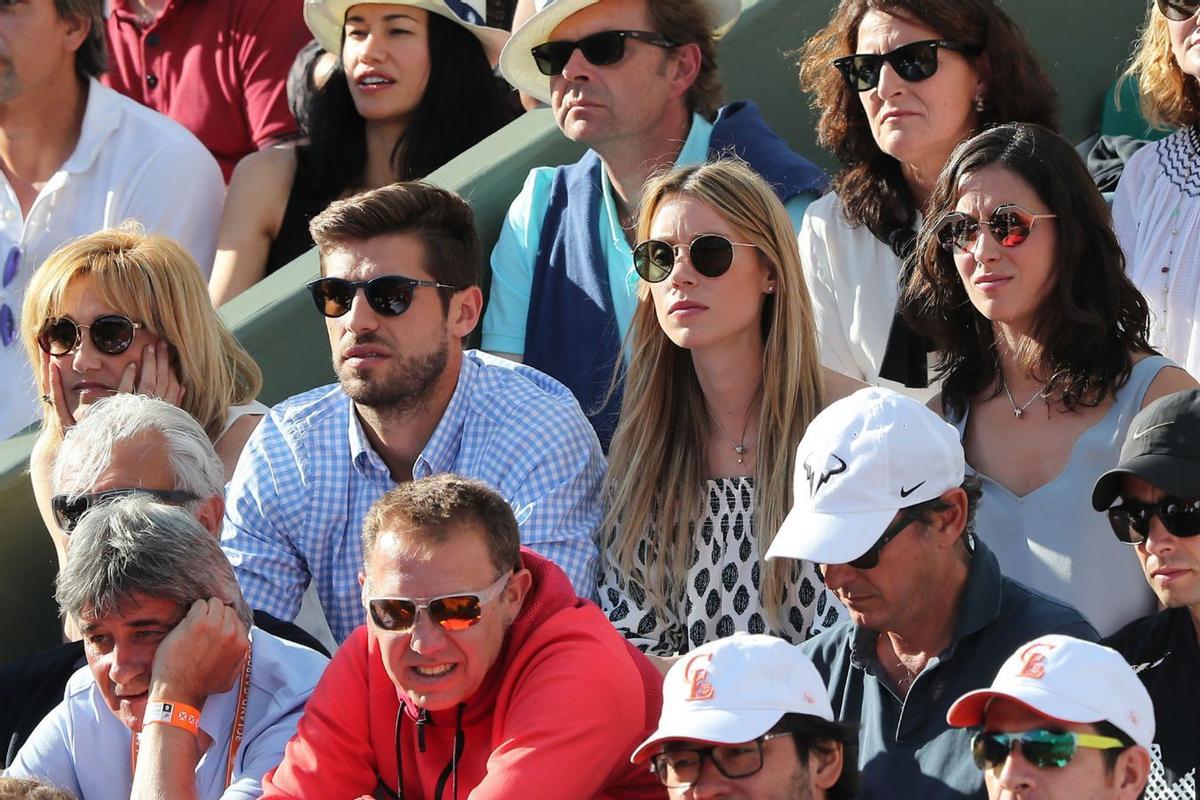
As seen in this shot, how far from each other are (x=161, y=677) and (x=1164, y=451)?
1.86 meters

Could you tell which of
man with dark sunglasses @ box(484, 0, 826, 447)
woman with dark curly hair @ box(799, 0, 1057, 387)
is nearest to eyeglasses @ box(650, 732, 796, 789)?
woman with dark curly hair @ box(799, 0, 1057, 387)

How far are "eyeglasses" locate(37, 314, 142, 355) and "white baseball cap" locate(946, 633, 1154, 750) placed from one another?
2536 millimetres

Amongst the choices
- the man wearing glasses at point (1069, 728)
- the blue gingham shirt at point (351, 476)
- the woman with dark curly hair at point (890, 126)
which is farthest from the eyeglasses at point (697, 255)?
the man wearing glasses at point (1069, 728)

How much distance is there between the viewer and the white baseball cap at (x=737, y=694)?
2988 mm

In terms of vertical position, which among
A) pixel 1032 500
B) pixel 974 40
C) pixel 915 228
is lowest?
pixel 1032 500

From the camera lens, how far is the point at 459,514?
11.4 ft

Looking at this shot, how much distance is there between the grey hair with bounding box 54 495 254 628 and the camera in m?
Answer: 3.65

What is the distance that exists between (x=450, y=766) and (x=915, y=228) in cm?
191

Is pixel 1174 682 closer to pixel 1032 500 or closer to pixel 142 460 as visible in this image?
pixel 1032 500

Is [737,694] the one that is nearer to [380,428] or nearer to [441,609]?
[441,609]

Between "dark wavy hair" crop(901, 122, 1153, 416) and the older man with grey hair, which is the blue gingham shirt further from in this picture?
"dark wavy hair" crop(901, 122, 1153, 416)

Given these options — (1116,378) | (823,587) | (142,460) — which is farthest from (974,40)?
(142,460)

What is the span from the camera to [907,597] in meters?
3.31

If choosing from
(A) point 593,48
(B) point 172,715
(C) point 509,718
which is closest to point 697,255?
(A) point 593,48
